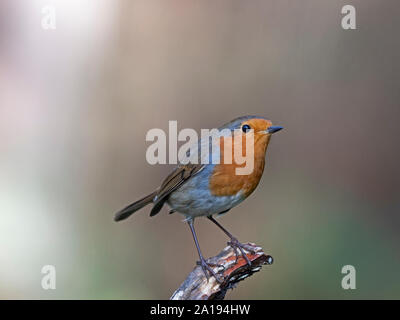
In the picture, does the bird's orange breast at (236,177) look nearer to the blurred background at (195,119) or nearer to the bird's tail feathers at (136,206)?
the bird's tail feathers at (136,206)

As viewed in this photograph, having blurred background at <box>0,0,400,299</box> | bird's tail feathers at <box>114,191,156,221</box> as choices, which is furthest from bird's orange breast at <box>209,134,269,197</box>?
blurred background at <box>0,0,400,299</box>

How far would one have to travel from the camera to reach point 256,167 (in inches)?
139

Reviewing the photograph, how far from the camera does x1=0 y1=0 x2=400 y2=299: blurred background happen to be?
5.95m

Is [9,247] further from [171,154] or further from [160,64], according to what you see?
[160,64]

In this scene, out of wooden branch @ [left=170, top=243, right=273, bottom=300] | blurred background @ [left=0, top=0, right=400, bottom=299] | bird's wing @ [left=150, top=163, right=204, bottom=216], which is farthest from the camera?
blurred background @ [left=0, top=0, right=400, bottom=299]

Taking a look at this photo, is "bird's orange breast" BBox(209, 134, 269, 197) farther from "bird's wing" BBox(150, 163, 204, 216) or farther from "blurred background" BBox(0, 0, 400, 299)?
"blurred background" BBox(0, 0, 400, 299)

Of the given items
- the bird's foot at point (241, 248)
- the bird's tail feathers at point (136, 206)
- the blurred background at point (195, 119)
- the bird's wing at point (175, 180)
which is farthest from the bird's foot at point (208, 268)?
the blurred background at point (195, 119)

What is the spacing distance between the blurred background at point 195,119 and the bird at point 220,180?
Result: 7.09 feet

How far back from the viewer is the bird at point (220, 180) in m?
3.52

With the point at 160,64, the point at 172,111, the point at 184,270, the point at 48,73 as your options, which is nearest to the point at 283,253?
A: the point at 184,270

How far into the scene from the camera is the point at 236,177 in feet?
11.6

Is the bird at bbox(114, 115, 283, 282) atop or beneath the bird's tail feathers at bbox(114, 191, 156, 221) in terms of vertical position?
atop

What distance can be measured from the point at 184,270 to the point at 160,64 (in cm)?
249

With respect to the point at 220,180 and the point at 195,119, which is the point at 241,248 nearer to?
the point at 220,180
